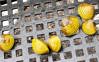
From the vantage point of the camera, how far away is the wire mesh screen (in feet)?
5.45

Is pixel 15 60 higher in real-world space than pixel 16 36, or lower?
lower

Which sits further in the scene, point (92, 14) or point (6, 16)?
point (6, 16)

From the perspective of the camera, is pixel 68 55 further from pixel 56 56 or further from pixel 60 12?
pixel 60 12

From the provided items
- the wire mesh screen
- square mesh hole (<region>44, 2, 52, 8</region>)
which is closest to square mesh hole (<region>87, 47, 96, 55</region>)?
the wire mesh screen

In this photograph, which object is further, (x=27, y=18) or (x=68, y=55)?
(x=27, y=18)

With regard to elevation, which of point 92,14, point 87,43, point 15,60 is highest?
point 92,14

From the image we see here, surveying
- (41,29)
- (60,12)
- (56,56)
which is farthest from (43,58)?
(60,12)

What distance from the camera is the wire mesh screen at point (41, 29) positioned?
1.66 meters

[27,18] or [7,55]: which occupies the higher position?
[27,18]

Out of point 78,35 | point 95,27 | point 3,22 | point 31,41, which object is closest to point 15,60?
point 31,41

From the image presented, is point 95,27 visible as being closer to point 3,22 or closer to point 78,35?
point 78,35

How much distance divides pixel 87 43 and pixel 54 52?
190 mm

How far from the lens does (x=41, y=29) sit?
1746 mm

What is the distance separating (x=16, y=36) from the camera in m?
1.75
